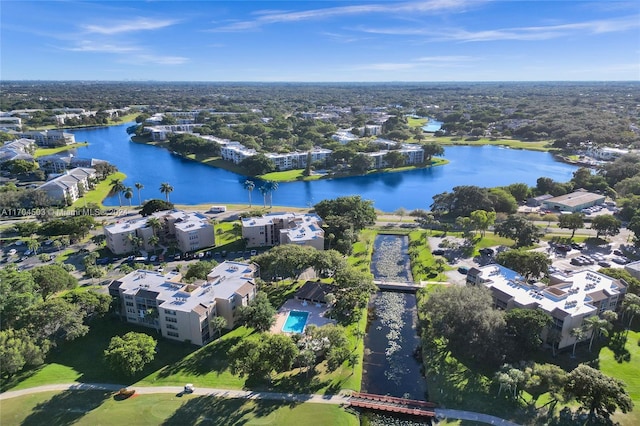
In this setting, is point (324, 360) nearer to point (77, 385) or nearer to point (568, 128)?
point (77, 385)

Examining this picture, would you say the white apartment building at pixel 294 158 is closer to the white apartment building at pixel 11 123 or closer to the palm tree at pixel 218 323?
the palm tree at pixel 218 323

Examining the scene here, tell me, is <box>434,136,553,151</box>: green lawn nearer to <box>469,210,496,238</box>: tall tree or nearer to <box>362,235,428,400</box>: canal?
<box>469,210,496,238</box>: tall tree

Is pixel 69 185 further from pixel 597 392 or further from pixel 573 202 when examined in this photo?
pixel 573 202

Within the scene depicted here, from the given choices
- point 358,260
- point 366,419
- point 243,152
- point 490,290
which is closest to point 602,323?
point 490,290

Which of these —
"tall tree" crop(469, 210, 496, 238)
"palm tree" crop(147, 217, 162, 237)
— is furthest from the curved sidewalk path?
"tall tree" crop(469, 210, 496, 238)

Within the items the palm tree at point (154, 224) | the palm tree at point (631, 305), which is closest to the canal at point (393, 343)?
the palm tree at point (631, 305)

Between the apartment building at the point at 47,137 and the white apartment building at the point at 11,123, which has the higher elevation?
the white apartment building at the point at 11,123
